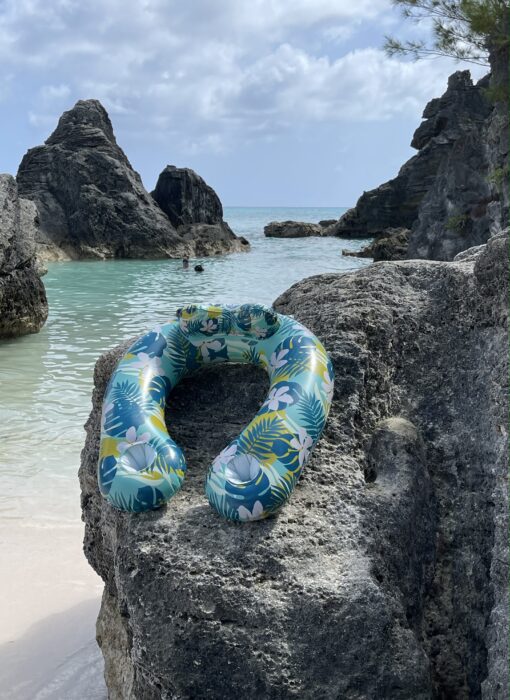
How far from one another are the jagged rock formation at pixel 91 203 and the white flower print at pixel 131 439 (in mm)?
31319

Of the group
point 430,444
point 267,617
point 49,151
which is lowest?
point 267,617

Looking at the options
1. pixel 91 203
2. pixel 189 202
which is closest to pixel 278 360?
pixel 91 203

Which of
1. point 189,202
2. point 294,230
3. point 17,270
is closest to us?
point 17,270

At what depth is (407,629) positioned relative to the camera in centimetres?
208

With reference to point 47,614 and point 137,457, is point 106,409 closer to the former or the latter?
point 137,457

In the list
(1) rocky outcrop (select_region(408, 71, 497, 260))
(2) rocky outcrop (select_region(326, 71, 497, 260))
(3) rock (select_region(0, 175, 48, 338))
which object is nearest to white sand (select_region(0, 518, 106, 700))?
(3) rock (select_region(0, 175, 48, 338))

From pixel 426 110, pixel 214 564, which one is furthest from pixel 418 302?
pixel 426 110

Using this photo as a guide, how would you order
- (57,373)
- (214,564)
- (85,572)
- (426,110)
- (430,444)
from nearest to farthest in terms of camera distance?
(214,564)
(430,444)
(85,572)
(57,373)
(426,110)

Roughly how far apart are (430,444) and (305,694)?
3.37 ft

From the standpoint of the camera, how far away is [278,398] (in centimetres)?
239

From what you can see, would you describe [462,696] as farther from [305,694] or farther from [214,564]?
[214,564]

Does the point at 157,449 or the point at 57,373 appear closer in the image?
the point at 157,449

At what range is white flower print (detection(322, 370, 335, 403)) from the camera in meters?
2.46

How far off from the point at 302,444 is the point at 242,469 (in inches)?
8.5
